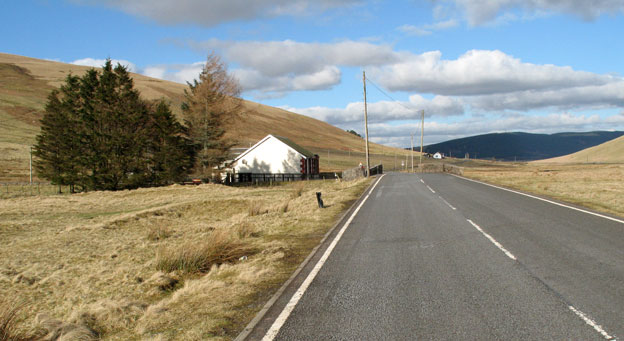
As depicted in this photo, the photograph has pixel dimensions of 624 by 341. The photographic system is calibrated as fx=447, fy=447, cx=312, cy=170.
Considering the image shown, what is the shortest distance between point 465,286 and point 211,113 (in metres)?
41.4

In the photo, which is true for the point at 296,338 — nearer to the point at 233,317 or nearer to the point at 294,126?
the point at 233,317

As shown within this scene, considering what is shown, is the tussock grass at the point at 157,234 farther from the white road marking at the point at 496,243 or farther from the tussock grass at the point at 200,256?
the white road marking at the point at 496,243

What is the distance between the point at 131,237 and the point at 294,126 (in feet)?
445

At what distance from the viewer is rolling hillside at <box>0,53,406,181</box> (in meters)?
64.1

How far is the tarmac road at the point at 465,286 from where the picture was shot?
4.84 m

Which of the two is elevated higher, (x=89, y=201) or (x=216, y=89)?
(x=216, y=89)

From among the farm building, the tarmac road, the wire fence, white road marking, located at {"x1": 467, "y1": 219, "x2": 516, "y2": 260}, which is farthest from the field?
the farm building

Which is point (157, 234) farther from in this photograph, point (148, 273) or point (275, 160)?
point (275, 160)

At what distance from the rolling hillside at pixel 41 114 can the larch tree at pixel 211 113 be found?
272cm

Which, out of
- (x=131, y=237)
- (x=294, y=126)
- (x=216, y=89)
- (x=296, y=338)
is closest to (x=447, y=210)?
(x=131, y=237)

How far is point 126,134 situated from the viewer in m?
42.9

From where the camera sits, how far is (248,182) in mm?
51312

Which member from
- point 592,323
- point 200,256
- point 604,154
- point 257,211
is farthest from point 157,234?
point 604,154

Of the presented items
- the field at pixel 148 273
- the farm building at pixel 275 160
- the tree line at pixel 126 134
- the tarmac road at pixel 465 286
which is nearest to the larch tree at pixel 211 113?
the tree line at pixel 126 134
